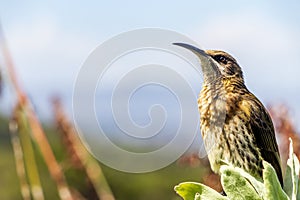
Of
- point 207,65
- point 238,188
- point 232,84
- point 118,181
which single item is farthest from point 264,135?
point 118,181

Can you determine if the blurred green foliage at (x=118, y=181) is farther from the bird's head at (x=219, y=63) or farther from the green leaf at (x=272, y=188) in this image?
the green leaf at (x=272, y=188)

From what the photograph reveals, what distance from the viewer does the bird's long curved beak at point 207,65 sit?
3377mm

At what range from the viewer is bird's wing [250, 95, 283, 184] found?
3.58m

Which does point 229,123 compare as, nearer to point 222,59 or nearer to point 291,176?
point 222,59

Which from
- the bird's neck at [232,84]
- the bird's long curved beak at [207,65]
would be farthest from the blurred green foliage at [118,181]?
the bird's long curved beak at [207,65]

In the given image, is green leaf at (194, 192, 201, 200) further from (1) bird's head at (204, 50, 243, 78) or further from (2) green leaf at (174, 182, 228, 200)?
(1) bird's head at (204, 50, 243, 78)

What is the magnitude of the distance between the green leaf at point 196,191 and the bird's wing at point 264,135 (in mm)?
1433

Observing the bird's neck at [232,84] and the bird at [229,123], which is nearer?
the bird at [229,123]

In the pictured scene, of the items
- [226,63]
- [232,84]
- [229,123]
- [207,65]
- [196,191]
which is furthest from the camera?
[232,84]

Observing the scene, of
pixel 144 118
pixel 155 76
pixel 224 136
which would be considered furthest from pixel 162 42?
pixel 224 136

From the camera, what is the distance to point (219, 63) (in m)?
3.80

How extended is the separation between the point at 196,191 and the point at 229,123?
1676 mm

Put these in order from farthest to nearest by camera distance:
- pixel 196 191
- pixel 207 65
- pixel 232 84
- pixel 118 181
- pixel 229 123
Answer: pixel 118 181, pixel 232 84, pixel 229 123, pixel 207 65, pixel 196 191

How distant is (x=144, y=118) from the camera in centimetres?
299
